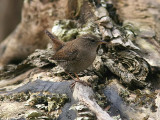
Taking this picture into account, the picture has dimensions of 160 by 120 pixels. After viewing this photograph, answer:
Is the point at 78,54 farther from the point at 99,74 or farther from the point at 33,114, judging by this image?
the point at 33,114

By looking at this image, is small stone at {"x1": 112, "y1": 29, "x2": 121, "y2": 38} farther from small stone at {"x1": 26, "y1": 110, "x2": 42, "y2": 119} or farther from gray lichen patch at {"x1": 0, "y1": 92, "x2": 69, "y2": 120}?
small stone at {"x1": 26, "y1": 110, "x2": 42, "y2": 119}

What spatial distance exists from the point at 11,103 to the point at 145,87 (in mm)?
1895

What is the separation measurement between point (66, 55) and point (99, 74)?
60 centimetres

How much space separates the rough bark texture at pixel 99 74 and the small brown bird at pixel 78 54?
0.18m

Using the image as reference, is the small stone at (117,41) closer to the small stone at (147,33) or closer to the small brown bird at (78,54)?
the small brown bird at (78,54)

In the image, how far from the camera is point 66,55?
155 inches

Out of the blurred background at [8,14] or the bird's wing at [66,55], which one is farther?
the blurred background at [8,14]

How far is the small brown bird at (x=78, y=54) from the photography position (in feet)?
12.1

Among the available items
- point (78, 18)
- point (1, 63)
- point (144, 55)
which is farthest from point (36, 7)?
point (144, 55)

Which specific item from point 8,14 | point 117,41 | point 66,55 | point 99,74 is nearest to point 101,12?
point 117,41

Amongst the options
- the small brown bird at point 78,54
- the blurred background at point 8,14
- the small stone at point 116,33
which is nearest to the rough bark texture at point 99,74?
the small stone at point 116,33

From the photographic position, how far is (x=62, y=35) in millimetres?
4742

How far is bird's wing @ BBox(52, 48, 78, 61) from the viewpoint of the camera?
3.87 meters

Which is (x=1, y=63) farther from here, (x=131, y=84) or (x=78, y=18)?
(x=131, y=84)
